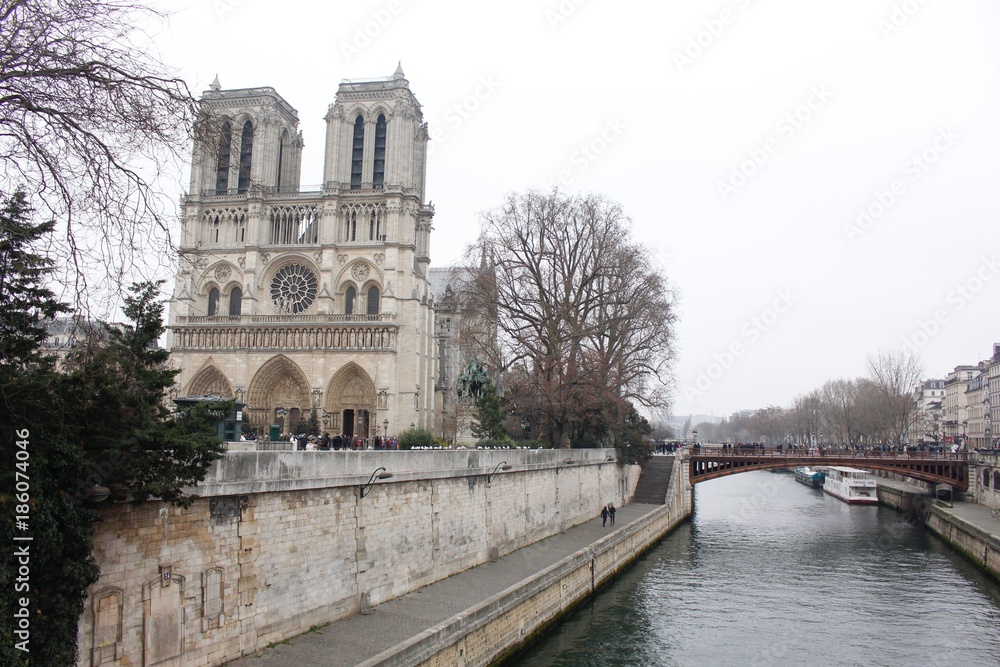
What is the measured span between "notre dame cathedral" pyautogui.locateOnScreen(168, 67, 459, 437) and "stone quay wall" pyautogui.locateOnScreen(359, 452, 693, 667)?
2207cm

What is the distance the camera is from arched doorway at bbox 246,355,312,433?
44.7 metres

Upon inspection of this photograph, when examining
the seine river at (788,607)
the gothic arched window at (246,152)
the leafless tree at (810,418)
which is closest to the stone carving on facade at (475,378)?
the seine river at (788,607)

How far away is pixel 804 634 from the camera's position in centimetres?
1781

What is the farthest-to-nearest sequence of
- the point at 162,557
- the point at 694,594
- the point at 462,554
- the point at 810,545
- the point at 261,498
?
1. the point at 810,545
2. the point at 694,594
3. the point at 462,554
4. the point at 261,498
5. the point at 162,557

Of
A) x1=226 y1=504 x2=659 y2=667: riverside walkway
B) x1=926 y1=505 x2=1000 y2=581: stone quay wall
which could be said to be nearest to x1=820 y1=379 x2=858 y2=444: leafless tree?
x1=926 y1=505 x2=1000 y2=581: stone quay wall

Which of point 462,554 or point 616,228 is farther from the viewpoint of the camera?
point 616,228

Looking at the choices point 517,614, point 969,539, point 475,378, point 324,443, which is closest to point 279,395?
point 475,378

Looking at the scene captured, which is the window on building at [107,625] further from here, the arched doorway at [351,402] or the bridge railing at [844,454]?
the bridge railing at [844,454]

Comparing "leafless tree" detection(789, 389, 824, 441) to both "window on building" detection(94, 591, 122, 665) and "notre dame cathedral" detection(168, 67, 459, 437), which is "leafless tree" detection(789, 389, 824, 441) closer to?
"notre dame cathedral" detection(168, 67, 459, 437)

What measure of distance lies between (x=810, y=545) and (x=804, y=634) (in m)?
14.2

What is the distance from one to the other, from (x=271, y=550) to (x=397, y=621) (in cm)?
267

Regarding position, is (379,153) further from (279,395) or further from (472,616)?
(472,616)

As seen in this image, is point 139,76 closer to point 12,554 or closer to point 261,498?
point 12,554

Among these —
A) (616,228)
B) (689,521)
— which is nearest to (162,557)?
(616,228)
